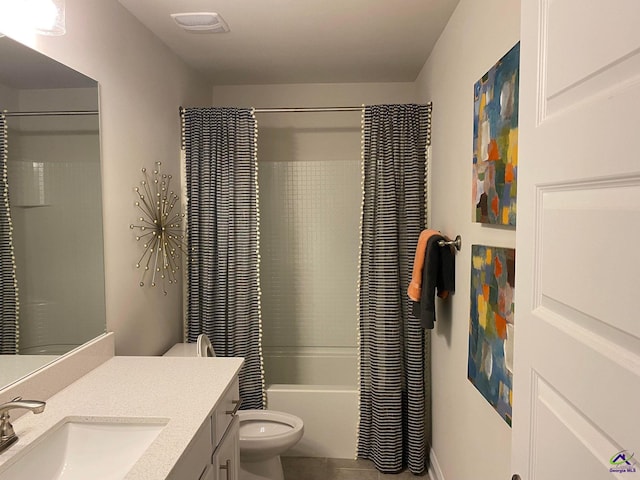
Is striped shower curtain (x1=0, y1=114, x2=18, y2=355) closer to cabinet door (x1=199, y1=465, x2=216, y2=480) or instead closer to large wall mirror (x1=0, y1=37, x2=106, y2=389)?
large wall mirror (x1=0, y1=37, x2=106, y2=389)

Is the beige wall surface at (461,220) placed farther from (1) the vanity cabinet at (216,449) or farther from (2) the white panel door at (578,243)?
(1) the vanity cabinet at (216,449)

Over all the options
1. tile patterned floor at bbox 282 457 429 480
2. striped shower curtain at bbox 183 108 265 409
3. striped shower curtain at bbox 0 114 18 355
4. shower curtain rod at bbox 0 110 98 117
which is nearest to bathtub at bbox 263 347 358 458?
tile patterned floor at bbox 282 457 429 480

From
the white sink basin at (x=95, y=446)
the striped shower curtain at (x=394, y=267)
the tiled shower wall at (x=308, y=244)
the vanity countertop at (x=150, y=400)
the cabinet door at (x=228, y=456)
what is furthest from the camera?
the tiled shower wall at (x=308, y=244)

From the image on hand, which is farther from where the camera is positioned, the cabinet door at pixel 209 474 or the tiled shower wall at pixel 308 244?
the tiled shower wall at pixel 308 244

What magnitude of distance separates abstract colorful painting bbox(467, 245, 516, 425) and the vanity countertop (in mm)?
935

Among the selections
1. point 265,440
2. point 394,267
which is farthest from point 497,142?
point 265,440

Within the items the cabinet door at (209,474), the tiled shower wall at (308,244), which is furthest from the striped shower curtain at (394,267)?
the cabinet door at (209,474)

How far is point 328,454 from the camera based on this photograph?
295cm

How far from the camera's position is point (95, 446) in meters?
1.35

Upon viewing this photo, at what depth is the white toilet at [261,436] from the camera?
2.34m

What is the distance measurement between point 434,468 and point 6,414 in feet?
7.39

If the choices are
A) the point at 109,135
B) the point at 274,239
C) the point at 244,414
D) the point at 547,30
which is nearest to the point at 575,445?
the point at 547,30

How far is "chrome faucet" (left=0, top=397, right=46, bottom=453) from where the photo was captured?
1.18 m

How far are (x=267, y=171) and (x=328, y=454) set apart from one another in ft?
6.87
